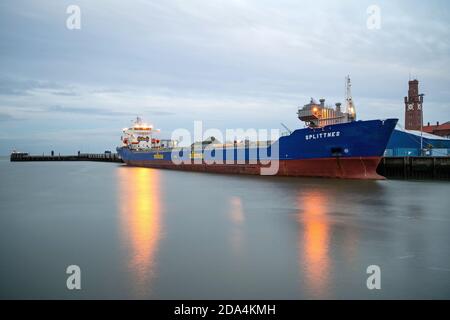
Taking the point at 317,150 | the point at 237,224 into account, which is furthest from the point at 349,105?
the point at 237,224

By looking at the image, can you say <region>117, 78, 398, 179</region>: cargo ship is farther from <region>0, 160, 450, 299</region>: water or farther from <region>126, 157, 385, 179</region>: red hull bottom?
<region>0, 160, 450, 299</region>: water

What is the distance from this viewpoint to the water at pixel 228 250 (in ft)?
18.0

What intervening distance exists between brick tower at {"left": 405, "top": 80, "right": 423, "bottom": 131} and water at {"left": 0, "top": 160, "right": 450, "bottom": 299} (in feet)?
207

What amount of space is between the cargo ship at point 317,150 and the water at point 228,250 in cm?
834

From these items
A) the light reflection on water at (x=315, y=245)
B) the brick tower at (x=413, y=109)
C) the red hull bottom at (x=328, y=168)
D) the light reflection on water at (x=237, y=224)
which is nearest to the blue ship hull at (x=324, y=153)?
the red hull bottom at (x=328, y=168)

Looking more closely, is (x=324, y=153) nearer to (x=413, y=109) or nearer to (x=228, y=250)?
(x=228, y=250)

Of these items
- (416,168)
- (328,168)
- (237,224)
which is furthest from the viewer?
(416,168)

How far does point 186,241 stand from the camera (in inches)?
335

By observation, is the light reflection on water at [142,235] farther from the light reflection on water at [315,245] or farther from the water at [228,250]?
the light reflection on water at [315,245]

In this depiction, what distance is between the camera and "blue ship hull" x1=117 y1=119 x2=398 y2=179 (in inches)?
878

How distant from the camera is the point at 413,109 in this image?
2810 inches

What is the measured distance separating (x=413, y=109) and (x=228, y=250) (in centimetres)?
7551

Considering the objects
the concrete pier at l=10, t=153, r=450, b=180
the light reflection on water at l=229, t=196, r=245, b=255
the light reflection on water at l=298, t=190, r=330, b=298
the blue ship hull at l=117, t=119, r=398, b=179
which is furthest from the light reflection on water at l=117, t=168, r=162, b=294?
the concrete pier at l=10, t=153, r=450, b=180

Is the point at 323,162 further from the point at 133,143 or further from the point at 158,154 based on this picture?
the point at 133,143
